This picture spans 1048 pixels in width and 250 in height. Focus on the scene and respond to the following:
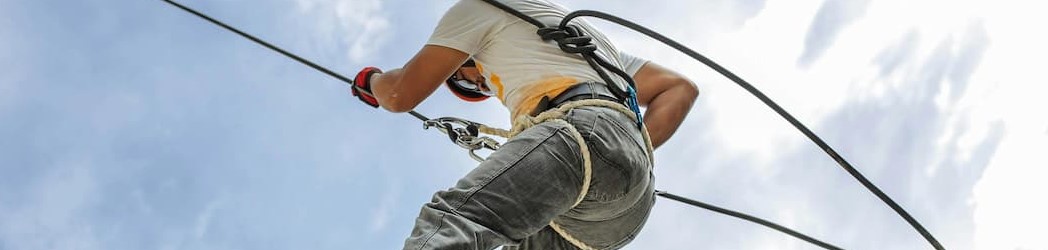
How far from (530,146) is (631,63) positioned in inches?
39.0

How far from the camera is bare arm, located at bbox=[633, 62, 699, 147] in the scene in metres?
3.28

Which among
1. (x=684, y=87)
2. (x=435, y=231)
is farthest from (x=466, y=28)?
(x=684, y=87)

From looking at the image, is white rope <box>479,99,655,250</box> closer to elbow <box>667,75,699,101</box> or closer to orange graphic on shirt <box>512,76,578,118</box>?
orange graphic on shirt <box>512,76,578,118</box>

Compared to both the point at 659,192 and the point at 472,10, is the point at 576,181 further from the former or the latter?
the point at 659,192

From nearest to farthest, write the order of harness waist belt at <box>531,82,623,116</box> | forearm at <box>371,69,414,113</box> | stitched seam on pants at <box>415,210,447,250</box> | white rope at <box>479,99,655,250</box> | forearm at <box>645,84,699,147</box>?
stitched seam on pants at <box>415,210,447,250</box> < white rope at <box>479,99,655,250</box> < harness waist belt at <box>531,82,623,116</box> < forearm at <box>371,69,414,113</box> < forearm at <box>645,84,699,147</box>

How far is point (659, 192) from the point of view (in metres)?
3.40

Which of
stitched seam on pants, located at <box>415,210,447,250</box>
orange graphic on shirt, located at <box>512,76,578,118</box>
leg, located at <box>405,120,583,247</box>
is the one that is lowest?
stitched seam on pants, located at <box>415,210,447,250</box>

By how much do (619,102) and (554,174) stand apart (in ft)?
1.35

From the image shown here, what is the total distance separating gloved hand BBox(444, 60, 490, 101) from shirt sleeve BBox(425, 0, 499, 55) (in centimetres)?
25

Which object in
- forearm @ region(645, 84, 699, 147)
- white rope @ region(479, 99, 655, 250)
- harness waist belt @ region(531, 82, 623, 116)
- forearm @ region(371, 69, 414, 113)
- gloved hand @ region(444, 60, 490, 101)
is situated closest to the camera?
white rope @ region(479, 99, 655, 250)

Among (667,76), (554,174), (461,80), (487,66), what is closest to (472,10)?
(487,66)

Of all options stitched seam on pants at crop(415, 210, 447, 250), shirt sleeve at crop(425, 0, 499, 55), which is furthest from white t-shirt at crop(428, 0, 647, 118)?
stitched seam on pants at crop(415, 210, 447, 250)

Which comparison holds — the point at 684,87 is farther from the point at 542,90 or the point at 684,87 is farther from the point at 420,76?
the point at 420,76

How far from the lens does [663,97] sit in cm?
A: 333
